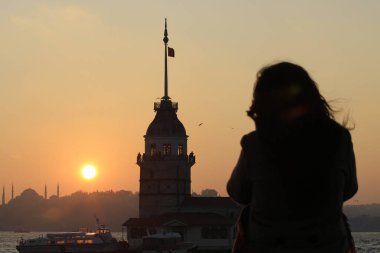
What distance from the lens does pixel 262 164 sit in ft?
15.0

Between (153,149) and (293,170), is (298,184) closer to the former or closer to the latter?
(293,170)

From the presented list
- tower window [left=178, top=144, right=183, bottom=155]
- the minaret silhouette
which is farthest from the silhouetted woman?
tower window [left=178, top=144, right=183, bottom=155]

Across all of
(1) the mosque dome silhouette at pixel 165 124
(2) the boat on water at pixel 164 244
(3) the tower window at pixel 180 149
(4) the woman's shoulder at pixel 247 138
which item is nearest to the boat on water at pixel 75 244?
(2) the boat on water at pixel 164 244

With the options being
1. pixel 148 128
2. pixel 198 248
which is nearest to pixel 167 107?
pixel 148 128

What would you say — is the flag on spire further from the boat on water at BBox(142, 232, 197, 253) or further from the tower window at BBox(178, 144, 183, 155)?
the boat on water at BBox(142, 232, 197, 253)

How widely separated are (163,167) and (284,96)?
81.1m

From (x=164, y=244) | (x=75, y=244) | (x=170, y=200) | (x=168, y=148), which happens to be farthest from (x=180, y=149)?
(x=75, y=244)

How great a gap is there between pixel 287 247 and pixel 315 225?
17 cm

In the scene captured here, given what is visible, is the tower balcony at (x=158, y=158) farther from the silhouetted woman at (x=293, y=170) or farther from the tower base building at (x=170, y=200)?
the silhouetted woman at (x=293, y=170)

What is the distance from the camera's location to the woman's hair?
4574 mm

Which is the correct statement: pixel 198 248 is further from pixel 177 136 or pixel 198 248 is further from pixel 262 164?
pixel 262 164

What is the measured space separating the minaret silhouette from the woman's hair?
8060cm

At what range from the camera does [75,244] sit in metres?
88.2

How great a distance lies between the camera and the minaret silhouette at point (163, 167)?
85.5m
